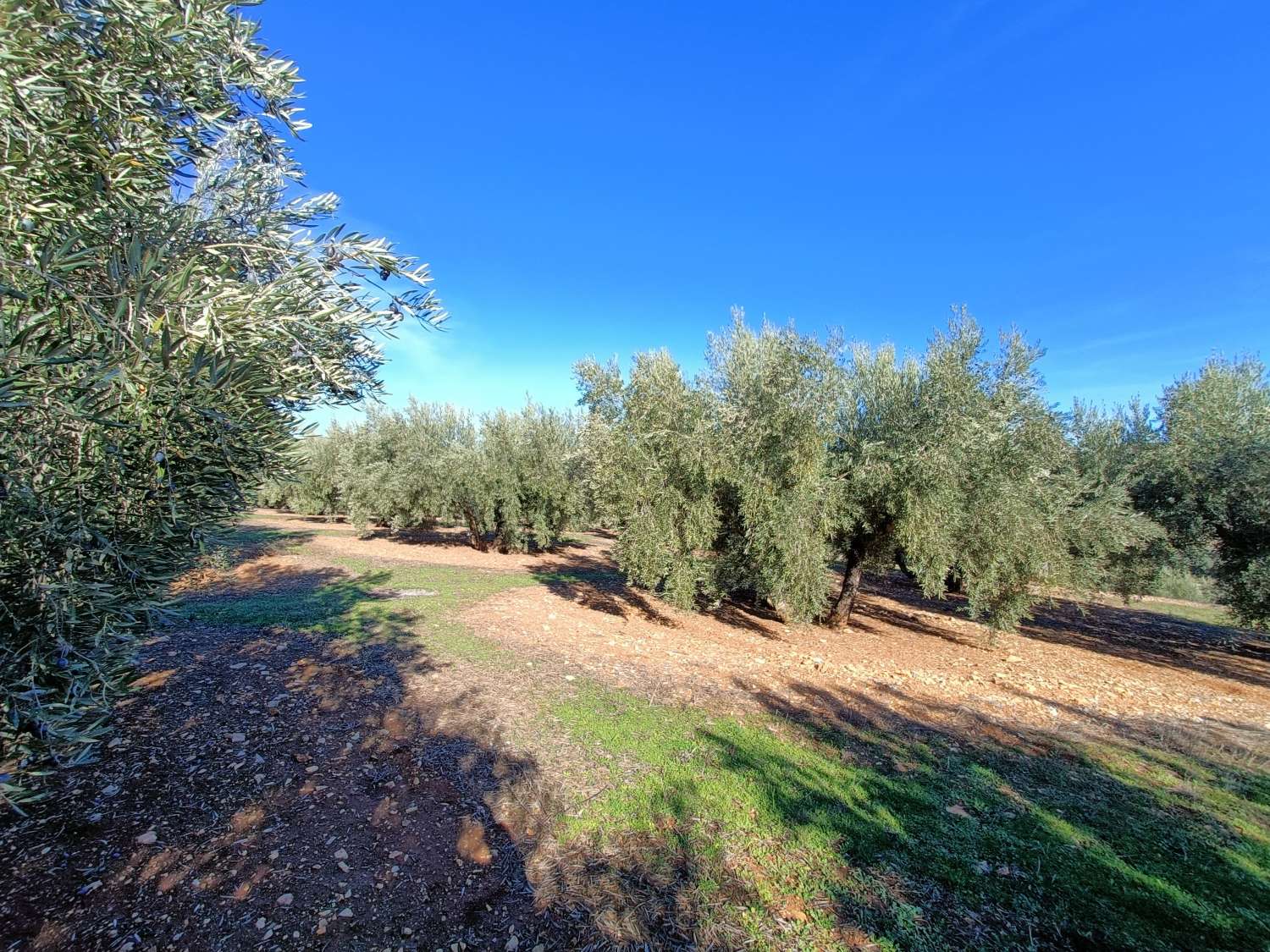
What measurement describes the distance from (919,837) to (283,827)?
6476 mm

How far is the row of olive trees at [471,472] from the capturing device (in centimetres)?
2336

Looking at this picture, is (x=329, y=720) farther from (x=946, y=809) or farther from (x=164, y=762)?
(x=946, y=809)

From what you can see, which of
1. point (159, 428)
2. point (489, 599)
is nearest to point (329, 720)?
point (159, 428)

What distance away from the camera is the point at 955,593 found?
23.0 metres

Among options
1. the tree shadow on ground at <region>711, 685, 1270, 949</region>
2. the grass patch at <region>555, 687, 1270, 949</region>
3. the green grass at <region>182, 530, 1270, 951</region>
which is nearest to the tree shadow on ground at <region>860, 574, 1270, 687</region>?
the tree shadow on ground at <region>711, 685, 1270, 949</region>

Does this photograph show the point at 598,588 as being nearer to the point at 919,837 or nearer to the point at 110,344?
the point at 919,837

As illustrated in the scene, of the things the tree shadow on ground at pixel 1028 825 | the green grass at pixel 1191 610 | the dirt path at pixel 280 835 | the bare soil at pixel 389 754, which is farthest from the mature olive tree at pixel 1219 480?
the dirt path at pixel 280 835

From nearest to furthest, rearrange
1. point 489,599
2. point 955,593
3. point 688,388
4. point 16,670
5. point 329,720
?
point 16,670
point 329,720
point 688,388
point 489,599
point 955,593

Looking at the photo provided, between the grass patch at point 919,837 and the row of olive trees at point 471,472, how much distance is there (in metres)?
16.7

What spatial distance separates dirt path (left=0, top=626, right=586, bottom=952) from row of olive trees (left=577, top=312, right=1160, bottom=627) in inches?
261

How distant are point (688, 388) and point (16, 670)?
11.1m

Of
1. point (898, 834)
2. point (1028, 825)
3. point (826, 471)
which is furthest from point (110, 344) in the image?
point (826, 471)

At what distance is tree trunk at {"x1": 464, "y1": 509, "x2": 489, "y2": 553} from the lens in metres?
25.3

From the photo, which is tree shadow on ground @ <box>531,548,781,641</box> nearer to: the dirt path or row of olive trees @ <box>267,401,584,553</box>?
row of olive trees @ <box>267,401,584,553</box>
